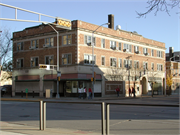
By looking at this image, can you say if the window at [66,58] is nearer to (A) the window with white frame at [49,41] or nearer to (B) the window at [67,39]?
(B) the window at [67,39]

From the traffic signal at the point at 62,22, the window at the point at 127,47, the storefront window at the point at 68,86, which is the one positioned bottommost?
the storefront window at the point at 68,86

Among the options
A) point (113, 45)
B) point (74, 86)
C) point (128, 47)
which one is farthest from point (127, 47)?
point (74, 86)

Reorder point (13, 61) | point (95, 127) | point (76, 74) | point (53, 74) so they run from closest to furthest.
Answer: point (95, 127) → point (76, 74) → point (53, 74) → point (13, 61)

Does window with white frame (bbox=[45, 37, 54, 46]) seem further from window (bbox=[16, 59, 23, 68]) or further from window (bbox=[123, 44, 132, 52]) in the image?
window (bbox=[123, 44, 132, 52])

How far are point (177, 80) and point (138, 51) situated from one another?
29676 millimetres

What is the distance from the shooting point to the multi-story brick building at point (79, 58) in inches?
1572

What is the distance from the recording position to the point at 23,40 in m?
46.8

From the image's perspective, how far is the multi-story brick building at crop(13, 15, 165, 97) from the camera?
39.9 meters

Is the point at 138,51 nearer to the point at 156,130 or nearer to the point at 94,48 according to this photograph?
the point at 94,48

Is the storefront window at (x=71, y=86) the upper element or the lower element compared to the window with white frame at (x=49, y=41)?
lower

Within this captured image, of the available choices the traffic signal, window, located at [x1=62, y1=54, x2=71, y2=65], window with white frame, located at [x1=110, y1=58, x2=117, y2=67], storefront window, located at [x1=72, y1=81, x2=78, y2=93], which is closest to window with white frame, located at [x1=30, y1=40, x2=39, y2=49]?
window, located at [x1=62, y1=54, x2=71, y2=65]

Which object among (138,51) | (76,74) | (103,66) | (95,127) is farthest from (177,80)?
(95,127)

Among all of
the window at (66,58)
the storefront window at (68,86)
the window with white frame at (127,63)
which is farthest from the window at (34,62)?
the window with white frame at (127,63)

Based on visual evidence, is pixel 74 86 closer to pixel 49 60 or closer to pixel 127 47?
pixel 49 60
